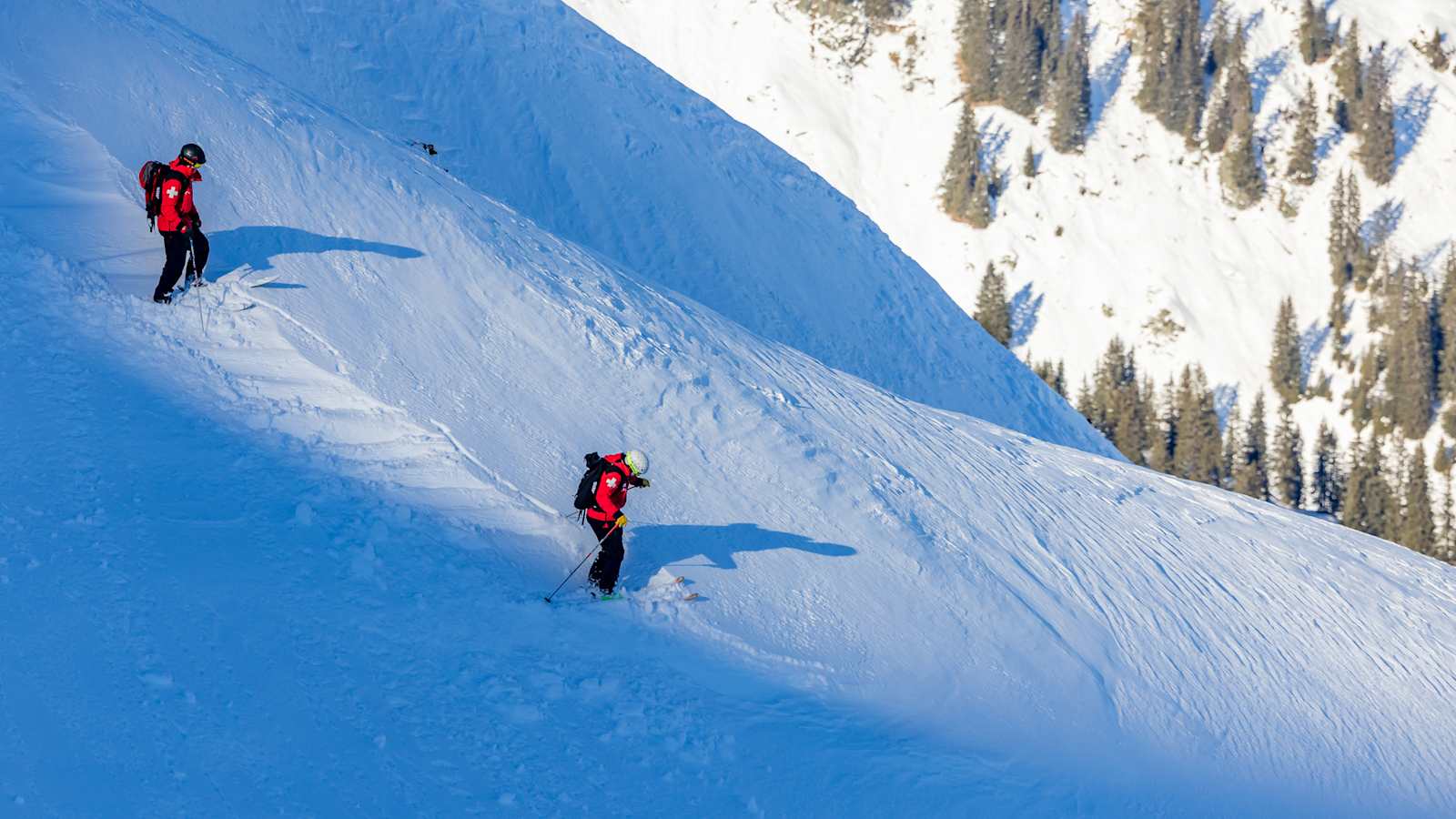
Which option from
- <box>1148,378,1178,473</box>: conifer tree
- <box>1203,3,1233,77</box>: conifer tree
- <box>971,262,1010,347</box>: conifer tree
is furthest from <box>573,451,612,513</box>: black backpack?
<box>1203,3,1233,77</box>: conifer tree

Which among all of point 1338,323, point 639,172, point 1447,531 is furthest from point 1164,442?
point 639,172

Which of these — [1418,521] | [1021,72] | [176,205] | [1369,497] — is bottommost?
[176,205]

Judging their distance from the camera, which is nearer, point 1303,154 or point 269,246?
point 269,246

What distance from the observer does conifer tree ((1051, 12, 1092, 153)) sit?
142 m

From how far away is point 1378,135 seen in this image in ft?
465

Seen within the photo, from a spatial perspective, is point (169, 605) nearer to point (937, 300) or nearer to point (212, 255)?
point (212, 255)

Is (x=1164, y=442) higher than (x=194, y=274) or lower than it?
higher

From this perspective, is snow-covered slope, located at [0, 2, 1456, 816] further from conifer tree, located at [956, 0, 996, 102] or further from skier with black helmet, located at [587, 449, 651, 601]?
conifer tree, located at [956, 0, 996, 102]

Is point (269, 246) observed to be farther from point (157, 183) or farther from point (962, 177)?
point (962, 177)

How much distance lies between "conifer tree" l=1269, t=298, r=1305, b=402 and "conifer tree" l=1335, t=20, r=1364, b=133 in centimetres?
3565

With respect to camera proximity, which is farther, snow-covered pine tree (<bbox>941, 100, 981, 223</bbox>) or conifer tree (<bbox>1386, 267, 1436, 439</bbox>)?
snow-covered pine tree (<bbox>941, 100, 981, 223</bbox>)

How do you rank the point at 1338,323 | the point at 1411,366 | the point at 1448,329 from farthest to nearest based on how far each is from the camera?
1. the point at 1338,323
2. the point at 1448,329
3. the point at 1411,366

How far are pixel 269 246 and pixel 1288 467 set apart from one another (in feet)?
352

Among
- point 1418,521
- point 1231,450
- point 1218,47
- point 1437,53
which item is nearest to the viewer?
point 1418,521
